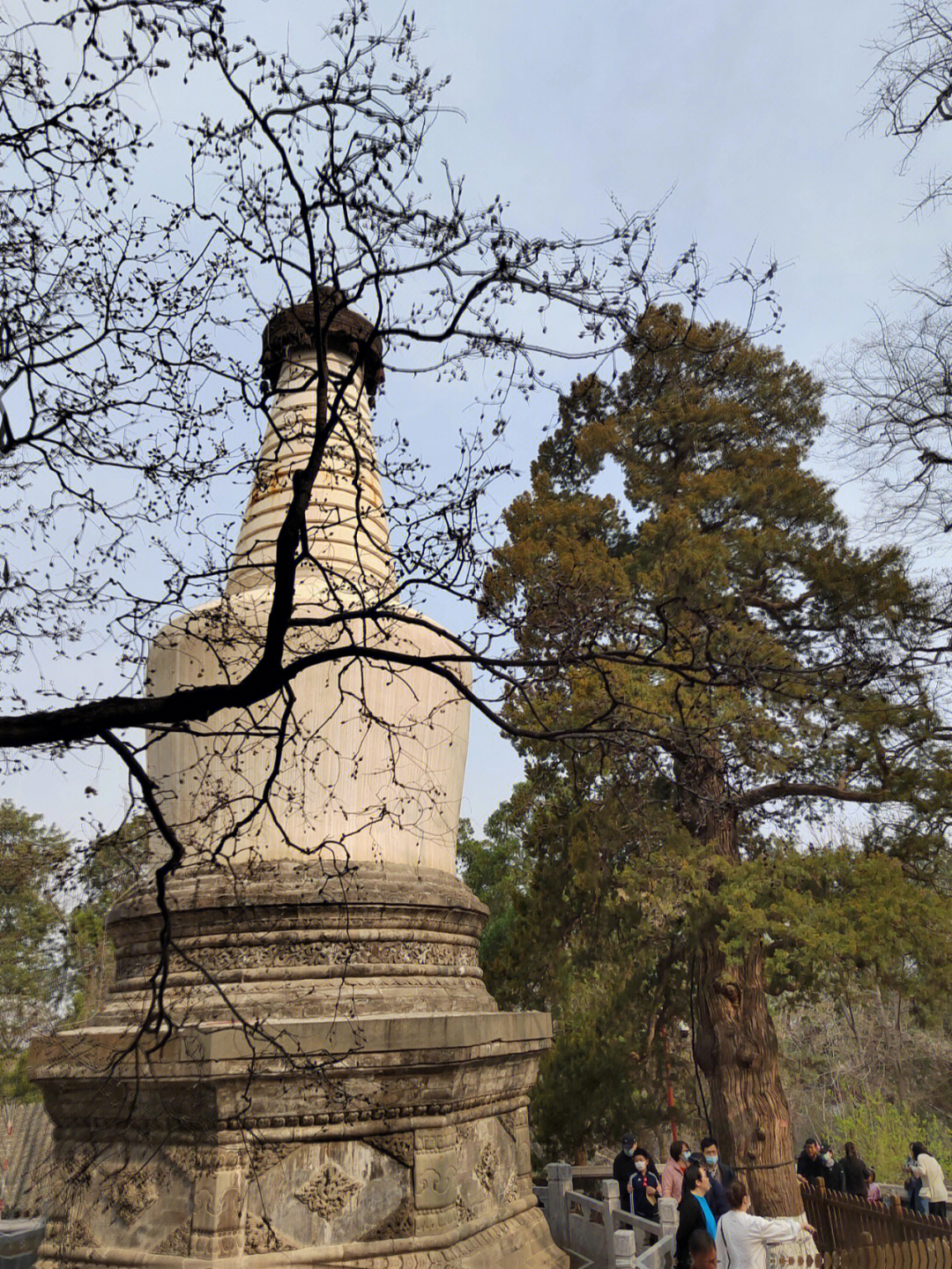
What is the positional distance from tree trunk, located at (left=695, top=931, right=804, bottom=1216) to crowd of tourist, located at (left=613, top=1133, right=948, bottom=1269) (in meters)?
0.49

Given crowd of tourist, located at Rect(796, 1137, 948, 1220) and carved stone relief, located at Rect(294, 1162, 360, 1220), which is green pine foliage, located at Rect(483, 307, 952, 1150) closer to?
crowd of tourist, located at Rect(796, 1137, 948, 1220)

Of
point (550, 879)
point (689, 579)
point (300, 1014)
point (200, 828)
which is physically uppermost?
point (689, 579)

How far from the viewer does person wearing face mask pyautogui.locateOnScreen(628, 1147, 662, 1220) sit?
9.16 m

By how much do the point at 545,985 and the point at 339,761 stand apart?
8013 mm

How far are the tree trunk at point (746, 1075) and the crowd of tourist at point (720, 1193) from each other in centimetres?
49

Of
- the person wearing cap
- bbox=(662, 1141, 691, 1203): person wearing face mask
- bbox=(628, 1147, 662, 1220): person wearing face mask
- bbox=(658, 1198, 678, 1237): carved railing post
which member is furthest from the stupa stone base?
the person wearing cap

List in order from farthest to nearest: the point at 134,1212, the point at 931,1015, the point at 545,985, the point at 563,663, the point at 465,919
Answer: the point at 545,985 < the point at 931,1015 < the point at 465,919 < the point at 134,1212 < the point at 563,663

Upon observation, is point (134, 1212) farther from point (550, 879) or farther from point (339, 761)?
point (550, 879)

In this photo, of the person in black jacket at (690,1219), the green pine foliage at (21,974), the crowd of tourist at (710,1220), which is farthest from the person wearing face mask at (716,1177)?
the green pine foliage at (21,974)

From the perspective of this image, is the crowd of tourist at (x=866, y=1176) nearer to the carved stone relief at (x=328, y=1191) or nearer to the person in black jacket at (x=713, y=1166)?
the person in black jacket at (x=713, y=1166)

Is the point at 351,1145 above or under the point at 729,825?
under

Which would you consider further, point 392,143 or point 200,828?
point 200,828

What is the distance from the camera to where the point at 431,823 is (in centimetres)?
754

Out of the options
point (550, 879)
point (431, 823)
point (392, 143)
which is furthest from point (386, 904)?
point (550, 879)
